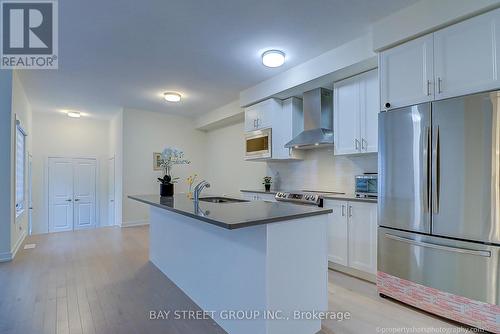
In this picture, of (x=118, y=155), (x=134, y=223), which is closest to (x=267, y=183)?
(x=134, y=223)

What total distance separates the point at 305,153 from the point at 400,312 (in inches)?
99.3

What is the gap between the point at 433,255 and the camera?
2086mm

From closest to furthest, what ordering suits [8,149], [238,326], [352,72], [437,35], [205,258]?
[238,326], [437,35], [205,258], [352,72], [8,149]

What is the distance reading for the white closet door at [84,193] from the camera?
255 inches

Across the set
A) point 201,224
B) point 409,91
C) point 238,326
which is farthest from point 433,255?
point 201,224

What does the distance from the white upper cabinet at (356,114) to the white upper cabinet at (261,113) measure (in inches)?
41.2

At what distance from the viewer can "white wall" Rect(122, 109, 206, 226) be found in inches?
223

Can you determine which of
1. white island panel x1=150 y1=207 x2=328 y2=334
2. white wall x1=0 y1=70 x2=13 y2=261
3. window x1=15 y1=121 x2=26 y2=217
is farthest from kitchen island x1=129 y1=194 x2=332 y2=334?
window x1=15 y1=121 x2=26 y2=217

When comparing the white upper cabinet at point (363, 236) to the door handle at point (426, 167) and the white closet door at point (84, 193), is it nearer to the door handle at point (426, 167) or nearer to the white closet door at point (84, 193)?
the door handle at point (426, 167)

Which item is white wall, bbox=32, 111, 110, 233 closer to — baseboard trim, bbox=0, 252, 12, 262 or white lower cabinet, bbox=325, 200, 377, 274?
baseboard trim, bbox=0, 252, 12, 262

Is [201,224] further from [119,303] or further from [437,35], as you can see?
[437,35]

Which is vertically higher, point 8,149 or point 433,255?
point 8,149

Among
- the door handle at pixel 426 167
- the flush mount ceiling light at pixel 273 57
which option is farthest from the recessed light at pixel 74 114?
the door handle at pixel 426 167

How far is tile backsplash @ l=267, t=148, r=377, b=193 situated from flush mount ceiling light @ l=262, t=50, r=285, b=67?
→ 155cm
